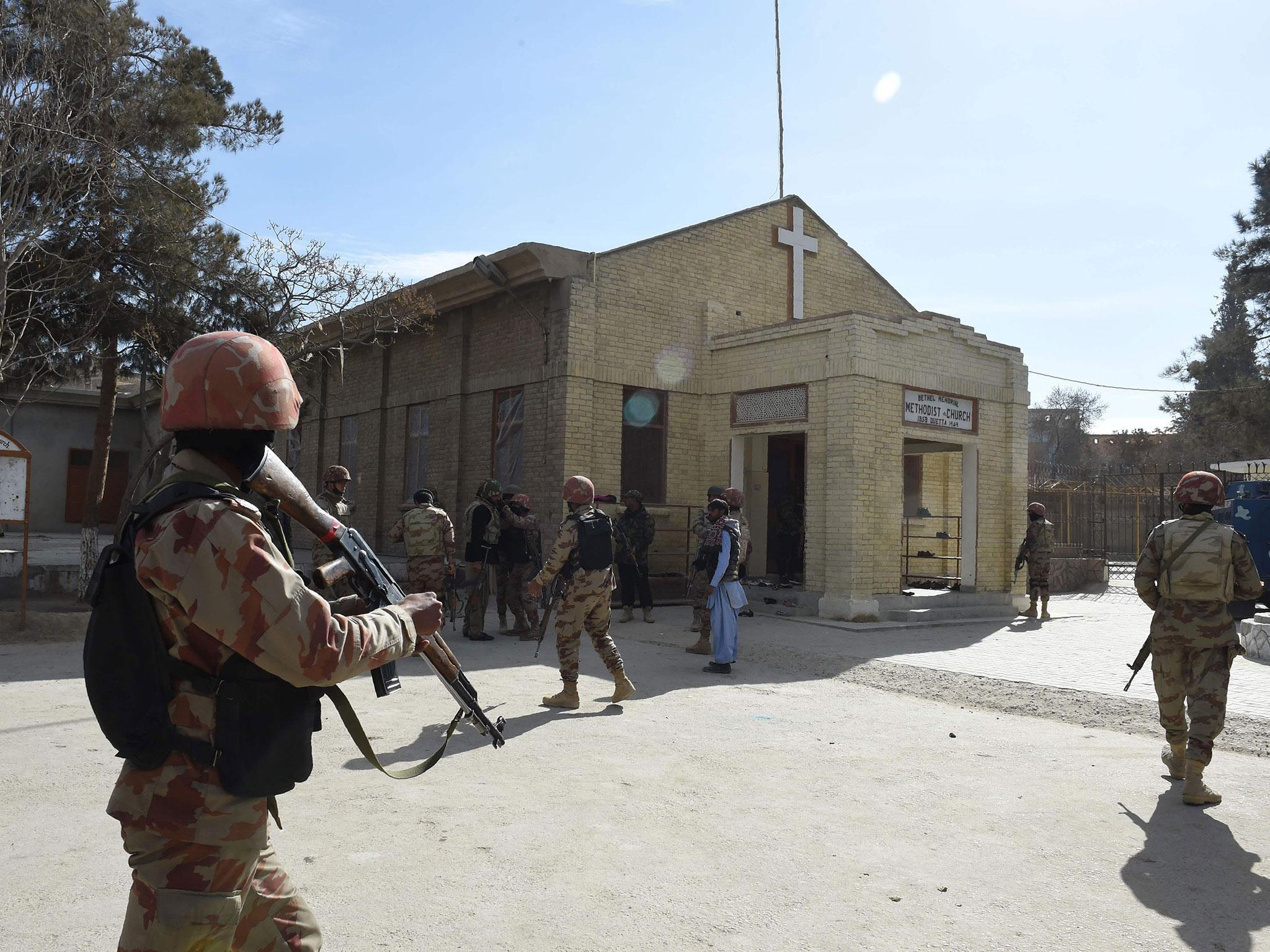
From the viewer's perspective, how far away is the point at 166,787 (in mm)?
1879

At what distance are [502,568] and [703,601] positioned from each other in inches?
91.7

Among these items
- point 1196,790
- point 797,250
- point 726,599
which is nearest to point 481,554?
point 726,599

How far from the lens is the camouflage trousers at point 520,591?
34.0ft

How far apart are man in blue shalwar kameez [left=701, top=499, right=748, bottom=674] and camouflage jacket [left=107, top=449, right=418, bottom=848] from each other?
A: 666cm

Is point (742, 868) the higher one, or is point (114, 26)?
point (114, 26)

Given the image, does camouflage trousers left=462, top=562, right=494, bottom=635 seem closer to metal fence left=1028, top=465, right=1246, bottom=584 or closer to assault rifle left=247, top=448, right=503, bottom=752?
assault rifle left=247, top=448, right=503, bottom=752

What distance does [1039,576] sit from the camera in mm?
13281

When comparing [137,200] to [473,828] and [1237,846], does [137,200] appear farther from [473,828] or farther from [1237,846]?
[1237,846]

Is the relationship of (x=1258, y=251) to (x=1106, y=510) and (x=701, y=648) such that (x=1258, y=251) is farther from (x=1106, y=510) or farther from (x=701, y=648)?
(x=701, y=648)

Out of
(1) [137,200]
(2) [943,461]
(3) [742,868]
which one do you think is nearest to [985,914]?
(3) [742,868]

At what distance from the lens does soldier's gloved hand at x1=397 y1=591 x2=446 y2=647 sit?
2115mm

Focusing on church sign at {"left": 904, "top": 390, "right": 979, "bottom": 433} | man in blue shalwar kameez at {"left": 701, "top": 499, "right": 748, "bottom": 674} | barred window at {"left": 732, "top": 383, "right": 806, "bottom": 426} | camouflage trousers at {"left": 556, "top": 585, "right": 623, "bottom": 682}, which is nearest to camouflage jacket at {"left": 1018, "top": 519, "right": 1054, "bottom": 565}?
church sign at {"left": 904, "top": 390, "right": 979, "bottom": 433}

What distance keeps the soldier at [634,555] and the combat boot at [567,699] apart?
4824 millimetres

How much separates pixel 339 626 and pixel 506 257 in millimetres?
11611
